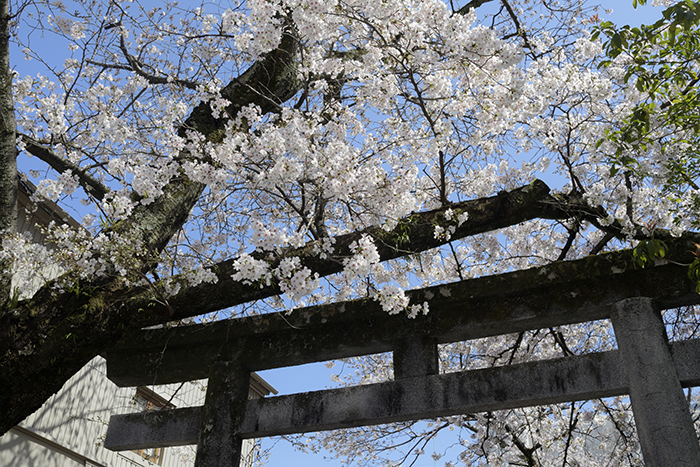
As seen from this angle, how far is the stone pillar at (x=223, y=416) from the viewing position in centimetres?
401

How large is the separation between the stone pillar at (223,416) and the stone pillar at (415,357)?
126 cm

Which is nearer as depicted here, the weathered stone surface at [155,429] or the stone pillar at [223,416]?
the stone pillar at [223,416]

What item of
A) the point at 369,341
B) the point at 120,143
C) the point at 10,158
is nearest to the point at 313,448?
the point at 369,341

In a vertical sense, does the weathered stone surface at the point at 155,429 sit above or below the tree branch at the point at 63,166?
below

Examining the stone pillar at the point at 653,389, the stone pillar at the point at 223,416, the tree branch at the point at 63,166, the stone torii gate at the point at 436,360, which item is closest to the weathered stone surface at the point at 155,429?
the stone torii gate at the point at 436,360

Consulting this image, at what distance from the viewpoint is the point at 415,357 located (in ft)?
12.9

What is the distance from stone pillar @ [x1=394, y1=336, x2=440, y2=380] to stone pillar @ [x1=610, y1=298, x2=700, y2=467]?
1.23 m

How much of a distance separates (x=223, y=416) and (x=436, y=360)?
5.50 feet

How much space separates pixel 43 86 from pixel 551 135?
530cm

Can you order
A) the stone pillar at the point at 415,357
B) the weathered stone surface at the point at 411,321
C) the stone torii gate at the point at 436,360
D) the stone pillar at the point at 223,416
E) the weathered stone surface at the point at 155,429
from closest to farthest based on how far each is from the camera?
the stone torii gate at the point at 436,360 → the weathered stone surface at the point at 411,321 → the stone pillar at the point at 415,357 → the stone pillar at the point at 223,416 → the weathered stone surface at the point at 155,429

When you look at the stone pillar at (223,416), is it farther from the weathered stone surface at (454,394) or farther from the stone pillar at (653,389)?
the stone pillar at (653,389)

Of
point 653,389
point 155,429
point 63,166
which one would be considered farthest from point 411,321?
point 63,166

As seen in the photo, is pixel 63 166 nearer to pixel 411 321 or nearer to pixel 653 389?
pixel 411 321

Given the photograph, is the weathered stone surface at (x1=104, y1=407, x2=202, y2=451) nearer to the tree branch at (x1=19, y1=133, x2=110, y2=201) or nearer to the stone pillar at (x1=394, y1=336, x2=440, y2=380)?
the stone pillar at (x1=394, y1=336, x2=440, y2=380)
